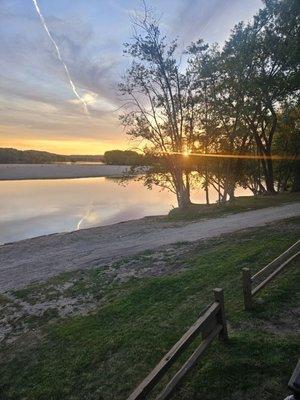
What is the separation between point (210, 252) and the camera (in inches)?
574

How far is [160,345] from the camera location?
8.02 m

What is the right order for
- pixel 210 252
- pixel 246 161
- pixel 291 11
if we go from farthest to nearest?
pixel 246 161, pixel 291 11, pixel 210 252

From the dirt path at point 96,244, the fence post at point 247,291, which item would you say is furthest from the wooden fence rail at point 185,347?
the dirt path at point 96,244

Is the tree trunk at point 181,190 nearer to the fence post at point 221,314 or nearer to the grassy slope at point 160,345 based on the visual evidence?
the grassy slope at point 160,345

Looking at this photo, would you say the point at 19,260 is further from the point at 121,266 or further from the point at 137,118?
the point at 137,118

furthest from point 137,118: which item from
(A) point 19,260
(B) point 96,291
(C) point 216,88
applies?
(B) point 96,291

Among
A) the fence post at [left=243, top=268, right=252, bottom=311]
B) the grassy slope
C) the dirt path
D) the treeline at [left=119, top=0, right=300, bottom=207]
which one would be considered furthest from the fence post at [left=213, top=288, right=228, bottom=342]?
the treeline at [left=119, top=0, right=300, bottom=207]

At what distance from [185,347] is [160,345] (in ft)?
7.32

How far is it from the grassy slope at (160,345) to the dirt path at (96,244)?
191 inches

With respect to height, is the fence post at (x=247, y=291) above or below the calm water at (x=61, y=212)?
above

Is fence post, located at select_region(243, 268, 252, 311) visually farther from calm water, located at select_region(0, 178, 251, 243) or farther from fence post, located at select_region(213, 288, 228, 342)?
calm water, located at select_region(0, 178, 251, 243)

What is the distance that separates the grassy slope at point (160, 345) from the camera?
6.37 meters

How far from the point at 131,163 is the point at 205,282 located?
2382cm

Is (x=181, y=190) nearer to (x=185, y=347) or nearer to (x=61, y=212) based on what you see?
(x=61, y=212)
